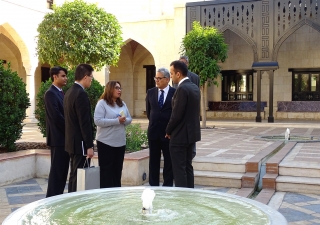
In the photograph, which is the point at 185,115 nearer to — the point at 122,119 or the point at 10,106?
the point at 122,119

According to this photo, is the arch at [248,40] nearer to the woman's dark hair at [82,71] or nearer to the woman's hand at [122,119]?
the woman's hand at [122,119]

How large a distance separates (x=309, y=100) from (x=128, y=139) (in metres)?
14.6

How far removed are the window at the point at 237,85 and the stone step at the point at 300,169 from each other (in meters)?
14.6

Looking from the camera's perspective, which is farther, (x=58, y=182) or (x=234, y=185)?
(x=234, y=185)

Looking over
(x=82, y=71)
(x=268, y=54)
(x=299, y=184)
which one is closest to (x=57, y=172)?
(x=82, y=71)

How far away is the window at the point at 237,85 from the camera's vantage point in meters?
20.4

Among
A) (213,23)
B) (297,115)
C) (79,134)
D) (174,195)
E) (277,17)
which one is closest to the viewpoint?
(174,195)

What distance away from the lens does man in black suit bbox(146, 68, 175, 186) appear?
5.00 metres

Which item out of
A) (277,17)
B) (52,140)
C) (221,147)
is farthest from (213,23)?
(52,140)

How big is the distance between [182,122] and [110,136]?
0.92 meters

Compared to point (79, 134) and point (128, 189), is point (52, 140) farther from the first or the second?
point (128, 189)

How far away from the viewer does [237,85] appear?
67.9 ft

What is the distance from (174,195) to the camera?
300cm

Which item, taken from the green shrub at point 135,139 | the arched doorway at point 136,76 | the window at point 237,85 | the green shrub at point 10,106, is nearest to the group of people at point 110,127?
the green shrub at point 135,139
